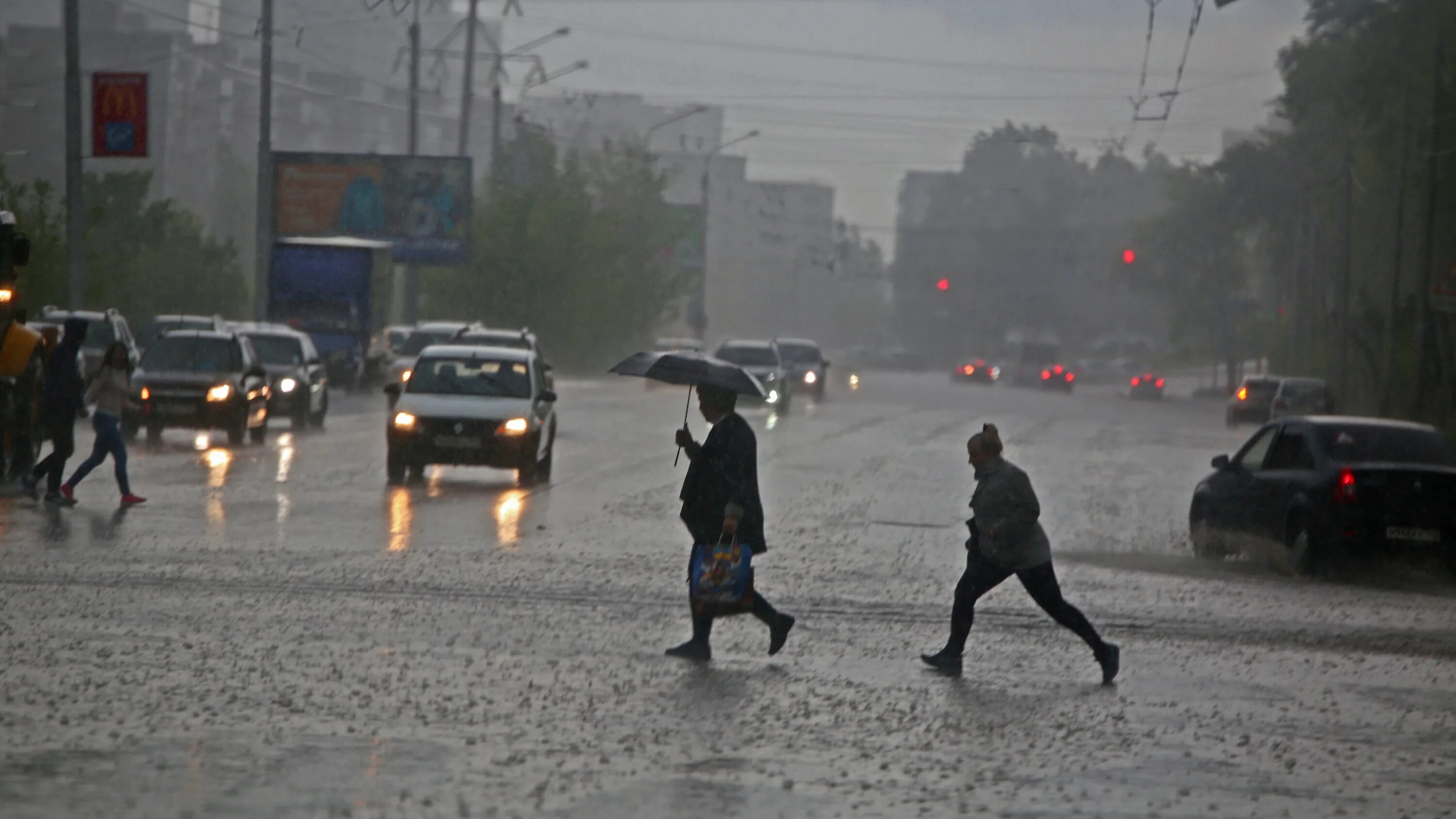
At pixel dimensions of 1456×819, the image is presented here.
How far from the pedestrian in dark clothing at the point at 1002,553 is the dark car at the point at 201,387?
20036 mm

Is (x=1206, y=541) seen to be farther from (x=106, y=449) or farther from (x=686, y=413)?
(x=106, y=449)

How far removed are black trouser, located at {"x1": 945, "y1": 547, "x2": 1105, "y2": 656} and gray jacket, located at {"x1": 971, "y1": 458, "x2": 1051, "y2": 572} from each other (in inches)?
2.4

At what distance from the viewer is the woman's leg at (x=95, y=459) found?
1933cm

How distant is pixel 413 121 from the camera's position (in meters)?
63.0

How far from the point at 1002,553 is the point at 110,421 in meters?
10.9

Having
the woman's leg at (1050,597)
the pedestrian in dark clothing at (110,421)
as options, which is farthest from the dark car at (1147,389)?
the woman's leg at (1050,597)

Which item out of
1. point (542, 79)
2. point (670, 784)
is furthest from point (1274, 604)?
point (542, 79)

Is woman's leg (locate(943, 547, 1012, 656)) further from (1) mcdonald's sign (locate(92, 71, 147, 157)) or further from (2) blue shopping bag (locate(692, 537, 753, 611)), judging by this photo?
(1) mcdonald's sign (locate(92, 71, 147, 157))

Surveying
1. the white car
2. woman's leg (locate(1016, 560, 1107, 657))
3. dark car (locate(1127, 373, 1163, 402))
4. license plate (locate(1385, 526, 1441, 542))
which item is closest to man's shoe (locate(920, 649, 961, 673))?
woman's leg (locate(1016, 560, 1107, 657))

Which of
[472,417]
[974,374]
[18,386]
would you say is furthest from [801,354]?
[974,374]

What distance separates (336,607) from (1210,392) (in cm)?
7938

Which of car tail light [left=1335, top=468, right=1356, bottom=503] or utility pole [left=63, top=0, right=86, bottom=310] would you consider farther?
utility pole [left=63, top=0, right=86, bottom=310]

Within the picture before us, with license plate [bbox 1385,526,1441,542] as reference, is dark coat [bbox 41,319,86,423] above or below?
above

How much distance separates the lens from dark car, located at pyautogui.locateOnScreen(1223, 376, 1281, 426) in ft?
171
